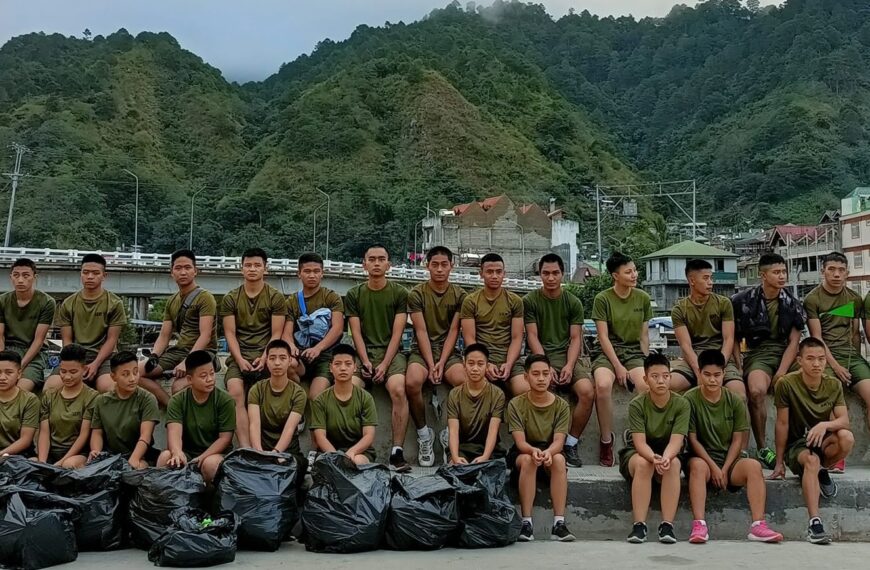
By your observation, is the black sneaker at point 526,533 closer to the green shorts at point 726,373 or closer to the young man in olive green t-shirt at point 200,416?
the green shorts at point 726,373

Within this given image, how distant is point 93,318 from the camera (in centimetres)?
613

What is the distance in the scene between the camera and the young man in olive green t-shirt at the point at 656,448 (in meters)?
4.74

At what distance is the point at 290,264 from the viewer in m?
38.4

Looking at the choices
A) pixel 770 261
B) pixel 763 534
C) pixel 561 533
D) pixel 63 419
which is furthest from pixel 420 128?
pixel 763 534

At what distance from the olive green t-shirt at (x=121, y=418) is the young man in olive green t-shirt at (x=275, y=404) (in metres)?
0.73

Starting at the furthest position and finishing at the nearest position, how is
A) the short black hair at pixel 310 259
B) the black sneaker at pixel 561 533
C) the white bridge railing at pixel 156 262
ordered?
the white bridge railing at pixel 156 262, the short black hair at pixel 310 259, the black sneaker at pixel 561 533

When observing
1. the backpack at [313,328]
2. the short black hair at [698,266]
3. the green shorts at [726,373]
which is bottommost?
the green shorts at [726,373]

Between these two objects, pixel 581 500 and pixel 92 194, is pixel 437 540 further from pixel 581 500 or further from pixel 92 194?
pixel 92 194

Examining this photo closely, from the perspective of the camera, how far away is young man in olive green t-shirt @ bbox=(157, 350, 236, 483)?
5.02 meters

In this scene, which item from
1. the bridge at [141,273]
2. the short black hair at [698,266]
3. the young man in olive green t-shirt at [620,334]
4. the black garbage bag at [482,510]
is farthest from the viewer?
the bridge at [141,273]

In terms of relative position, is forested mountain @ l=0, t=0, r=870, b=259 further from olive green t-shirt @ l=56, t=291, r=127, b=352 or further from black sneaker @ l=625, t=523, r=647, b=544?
black sneaker @ l=625, t=523, r=647, b=544

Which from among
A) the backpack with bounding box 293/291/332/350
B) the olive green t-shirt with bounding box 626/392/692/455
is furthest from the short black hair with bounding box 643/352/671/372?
the backpack with bounding box 293/291/332/350

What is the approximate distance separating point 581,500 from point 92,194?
72.6 metres

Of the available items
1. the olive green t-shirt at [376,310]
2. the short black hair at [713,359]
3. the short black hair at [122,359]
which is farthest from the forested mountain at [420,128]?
the short black hair at [122,359]
